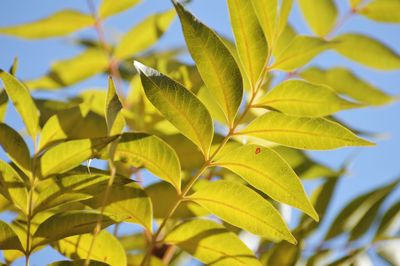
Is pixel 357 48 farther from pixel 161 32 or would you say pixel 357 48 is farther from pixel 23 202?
pixel 23 202

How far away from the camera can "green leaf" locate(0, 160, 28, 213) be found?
795 mm

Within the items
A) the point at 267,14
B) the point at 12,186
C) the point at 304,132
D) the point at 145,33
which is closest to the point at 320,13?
the point at 145,33

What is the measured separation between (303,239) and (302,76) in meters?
0.44

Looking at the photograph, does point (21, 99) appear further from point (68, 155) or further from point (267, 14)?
point (267, 14)

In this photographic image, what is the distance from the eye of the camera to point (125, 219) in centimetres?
84

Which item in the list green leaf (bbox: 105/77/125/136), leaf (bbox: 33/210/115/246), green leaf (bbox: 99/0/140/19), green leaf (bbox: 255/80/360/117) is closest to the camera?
green leaf (bbox: 105/77/125/136)

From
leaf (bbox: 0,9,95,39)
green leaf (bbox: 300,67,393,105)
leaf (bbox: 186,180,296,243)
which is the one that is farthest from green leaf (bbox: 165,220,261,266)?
leaf (bbox: 0,9,95,39)

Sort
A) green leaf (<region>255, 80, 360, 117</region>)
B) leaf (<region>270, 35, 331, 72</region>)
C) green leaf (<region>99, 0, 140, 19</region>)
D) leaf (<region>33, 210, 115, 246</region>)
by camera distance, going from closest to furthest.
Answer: leaf (<region>33, 210, 115, 246</region>) → green leaf (<region>255, 80, 360, 117</region>) → leaf (<region>270, 35, 331, 72</region>) → green leaf (<region>99, 0, 140, 19</region>)

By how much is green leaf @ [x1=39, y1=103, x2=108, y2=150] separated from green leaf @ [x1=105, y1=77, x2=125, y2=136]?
26 centimetres

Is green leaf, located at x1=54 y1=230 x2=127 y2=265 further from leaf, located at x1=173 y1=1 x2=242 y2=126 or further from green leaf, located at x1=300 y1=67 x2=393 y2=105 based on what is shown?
green leaf, located at x1=300 y1=67 x2=393 y2=105

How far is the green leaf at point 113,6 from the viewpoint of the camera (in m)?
1.39

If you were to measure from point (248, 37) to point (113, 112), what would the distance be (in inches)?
10.8

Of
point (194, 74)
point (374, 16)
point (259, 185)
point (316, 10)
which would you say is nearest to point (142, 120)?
point (194, 74)

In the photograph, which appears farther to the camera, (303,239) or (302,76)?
(302,76)
